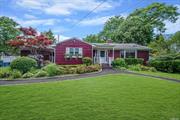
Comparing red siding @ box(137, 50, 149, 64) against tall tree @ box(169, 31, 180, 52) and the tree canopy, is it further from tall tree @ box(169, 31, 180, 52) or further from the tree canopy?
the tree canopy

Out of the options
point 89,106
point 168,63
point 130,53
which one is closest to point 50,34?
point 130,53

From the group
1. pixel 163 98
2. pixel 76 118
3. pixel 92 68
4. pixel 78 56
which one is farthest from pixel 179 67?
pixel 76 118

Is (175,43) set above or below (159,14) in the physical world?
below

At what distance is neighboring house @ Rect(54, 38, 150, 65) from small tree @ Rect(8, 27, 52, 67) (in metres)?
1.82

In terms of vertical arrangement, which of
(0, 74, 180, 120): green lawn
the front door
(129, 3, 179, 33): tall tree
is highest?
(129, 3, 179, 33): tall tree

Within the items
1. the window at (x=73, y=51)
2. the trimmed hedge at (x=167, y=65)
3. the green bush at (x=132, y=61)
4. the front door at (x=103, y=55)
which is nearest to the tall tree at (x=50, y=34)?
the front door at (x=103, y=55)

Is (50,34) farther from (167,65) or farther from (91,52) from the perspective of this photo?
(167,65)

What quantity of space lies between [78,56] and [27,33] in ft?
23.1

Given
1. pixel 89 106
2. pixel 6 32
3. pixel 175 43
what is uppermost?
pixel 6 32

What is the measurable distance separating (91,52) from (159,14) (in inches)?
1012

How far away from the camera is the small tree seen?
25266 mm

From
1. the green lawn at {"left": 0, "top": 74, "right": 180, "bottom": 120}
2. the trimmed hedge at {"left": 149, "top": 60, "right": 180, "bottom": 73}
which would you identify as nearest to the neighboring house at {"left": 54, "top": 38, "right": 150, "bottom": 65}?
the trimmed hedge at {"left": 149, "top": 60, "right": 180, "bottom": 73}

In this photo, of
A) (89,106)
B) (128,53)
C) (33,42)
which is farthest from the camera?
(128,53)

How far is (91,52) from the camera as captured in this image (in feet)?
92.1
